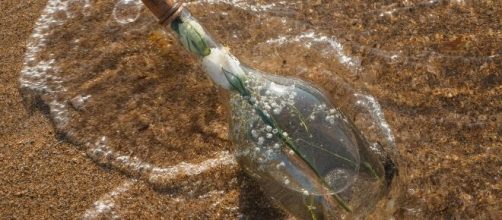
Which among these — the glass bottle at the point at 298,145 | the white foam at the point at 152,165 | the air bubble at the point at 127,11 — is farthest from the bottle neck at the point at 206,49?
the air bubble at the point at 127,11

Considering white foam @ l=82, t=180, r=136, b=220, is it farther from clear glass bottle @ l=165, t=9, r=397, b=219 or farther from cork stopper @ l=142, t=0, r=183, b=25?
cork stopper @ l=142, t=0, r=183, b=25

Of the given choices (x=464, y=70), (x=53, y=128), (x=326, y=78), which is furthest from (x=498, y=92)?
(x=53, y=128)

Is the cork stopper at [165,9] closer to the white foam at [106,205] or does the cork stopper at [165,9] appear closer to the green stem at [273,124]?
the green stem at [273,124]

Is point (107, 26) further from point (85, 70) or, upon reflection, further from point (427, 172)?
point (427, 172)

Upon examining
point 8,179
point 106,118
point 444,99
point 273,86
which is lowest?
point 8,179

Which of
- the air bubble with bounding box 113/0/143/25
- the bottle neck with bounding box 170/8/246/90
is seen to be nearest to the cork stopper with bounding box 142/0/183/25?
the bottle neck with bounding box 170/8/246/90

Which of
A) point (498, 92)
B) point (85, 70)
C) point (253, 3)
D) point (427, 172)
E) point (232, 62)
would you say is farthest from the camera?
point (253, 3)
